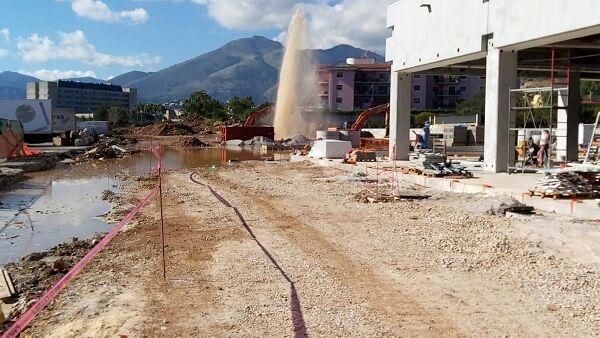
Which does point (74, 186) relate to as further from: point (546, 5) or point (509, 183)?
point (546, 5)

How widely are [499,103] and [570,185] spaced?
7.11m

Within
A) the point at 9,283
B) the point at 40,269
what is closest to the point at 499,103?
the point at 40,269

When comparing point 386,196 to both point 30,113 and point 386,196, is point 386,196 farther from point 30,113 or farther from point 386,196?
point 30,113

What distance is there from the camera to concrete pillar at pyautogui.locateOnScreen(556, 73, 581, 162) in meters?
27.2

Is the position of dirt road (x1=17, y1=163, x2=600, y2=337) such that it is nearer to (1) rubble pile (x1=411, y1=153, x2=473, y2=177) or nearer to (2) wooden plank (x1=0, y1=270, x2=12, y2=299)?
(2) wooden plank (x1=0, y1=270, x2=12, y2=299)

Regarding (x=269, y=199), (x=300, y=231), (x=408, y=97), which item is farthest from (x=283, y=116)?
(x=300, y=231)

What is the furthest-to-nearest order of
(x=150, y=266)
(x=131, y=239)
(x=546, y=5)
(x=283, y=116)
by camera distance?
(x=283, y=116)
(x=546, y=5)
(x=131, y=239)
(x=150, y=266)

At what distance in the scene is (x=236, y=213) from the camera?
15461 millimetres

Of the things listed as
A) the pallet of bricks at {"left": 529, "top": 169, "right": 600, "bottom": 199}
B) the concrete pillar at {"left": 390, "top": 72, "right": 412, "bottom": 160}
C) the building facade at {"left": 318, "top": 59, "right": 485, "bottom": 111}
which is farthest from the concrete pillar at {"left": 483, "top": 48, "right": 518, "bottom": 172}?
the building facade at {"left": 318, "top": 59, "right": 485, "bottom": 111}

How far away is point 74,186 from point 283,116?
5198 centimetres

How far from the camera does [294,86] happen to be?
75688mm

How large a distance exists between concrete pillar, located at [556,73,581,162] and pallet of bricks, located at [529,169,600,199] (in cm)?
1316

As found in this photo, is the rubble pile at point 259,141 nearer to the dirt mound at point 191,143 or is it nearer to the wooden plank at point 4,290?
the dirt mound at point 191,143

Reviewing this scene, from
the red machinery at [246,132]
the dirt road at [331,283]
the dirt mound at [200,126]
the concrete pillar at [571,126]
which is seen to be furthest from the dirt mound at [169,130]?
the dirt road at [331,283]
